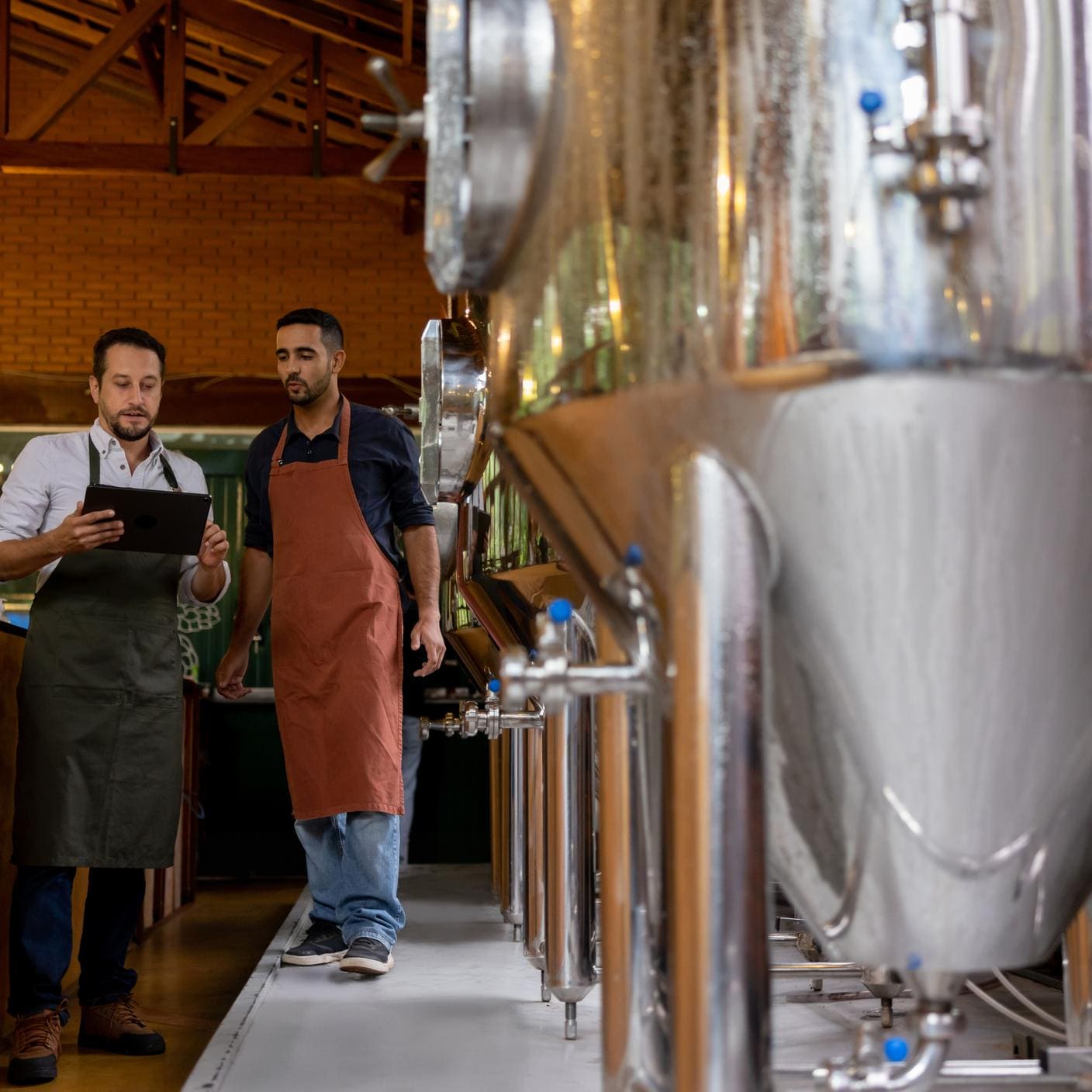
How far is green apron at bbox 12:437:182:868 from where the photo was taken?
2314mm

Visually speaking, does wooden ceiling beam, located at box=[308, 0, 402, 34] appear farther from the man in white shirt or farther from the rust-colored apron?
the man in white shirt

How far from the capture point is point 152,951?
13.8 ft

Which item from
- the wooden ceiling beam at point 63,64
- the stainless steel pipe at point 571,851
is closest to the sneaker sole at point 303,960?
the stainless steel pipe at point 571,851

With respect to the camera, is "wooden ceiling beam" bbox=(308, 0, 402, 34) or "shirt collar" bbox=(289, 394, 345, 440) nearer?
"shirt collar" bbox=(289, 394, 345, 440)

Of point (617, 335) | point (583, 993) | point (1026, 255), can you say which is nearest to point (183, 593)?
point (583, 993)

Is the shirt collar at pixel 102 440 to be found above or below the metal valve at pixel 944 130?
above

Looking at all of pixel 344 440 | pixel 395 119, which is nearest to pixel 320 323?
pixel 344 440

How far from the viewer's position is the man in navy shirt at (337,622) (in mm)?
2742

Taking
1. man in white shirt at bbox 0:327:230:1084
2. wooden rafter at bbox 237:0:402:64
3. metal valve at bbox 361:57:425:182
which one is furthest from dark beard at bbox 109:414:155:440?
wooden rafter at bbox 237:0:402:64

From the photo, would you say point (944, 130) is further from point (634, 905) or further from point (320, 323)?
point (320, 323)

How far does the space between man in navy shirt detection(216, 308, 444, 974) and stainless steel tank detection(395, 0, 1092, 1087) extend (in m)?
1.89

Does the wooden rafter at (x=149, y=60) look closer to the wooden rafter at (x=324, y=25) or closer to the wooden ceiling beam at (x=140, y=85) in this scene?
the wooden ceiling beam at (x=140, y=85)

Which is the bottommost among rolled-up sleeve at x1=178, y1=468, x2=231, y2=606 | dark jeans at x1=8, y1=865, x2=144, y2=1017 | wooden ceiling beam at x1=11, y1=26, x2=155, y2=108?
dark jeans at x1=8, y1=865, x2=144, y2=1017

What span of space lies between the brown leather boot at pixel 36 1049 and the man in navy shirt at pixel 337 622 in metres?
0.52
